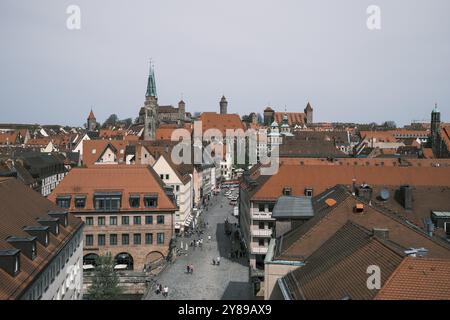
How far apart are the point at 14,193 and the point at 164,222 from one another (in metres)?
16.4

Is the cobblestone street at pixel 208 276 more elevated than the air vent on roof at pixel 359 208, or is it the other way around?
the air vent on roof at pixel 359 208

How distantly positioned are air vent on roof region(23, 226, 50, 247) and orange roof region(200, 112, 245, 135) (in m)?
118

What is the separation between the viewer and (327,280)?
54.0 ft

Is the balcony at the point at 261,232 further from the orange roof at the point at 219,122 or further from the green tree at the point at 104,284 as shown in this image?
the orange roof at the point at 219,122

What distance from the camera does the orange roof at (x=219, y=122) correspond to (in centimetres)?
14300

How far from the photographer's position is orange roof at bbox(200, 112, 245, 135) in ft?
469

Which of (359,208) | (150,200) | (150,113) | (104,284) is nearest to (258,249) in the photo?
(150,200)

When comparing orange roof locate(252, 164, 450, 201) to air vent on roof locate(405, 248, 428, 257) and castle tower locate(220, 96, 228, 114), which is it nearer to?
air vent on roof locate(405, 248, 428, 257)

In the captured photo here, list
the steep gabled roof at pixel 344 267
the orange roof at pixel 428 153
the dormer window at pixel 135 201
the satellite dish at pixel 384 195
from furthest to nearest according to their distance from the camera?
the orange roof at pixel 428 153 < the dormer window at pixel 135 201 < the satellite dish at pixel 384 195 < the steep gabled roof at pixel 344 267

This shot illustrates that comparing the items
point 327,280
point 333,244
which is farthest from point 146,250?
point 327,280

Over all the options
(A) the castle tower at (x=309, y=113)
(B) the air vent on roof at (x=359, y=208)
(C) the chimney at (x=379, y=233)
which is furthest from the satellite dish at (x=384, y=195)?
(A) the castle tower at (x=309, y=113)

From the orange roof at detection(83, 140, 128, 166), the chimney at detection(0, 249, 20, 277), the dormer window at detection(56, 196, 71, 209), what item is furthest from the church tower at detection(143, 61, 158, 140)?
the chimney at detection(0, 249, 20, 277)

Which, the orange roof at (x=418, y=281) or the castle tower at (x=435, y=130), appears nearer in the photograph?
the orange roof at (x=418, y=281)

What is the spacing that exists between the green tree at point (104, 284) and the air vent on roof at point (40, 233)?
7233mm
